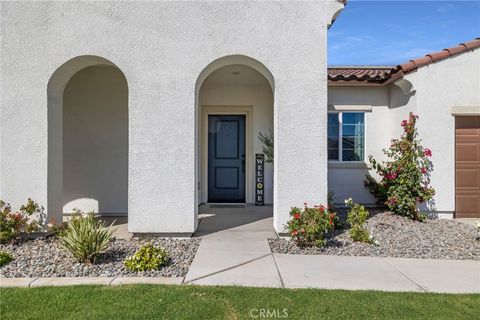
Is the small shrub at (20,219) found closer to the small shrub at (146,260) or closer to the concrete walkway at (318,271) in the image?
the small shrub at (146,260)

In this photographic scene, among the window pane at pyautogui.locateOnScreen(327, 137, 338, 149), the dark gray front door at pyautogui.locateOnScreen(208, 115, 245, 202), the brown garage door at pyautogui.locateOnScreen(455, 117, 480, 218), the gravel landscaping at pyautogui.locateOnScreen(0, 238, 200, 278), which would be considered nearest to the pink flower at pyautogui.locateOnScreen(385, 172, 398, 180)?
the brown garage door at pyautogui.locateOnScreen(455, 117, 480, 218)

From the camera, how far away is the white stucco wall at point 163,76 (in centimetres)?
658

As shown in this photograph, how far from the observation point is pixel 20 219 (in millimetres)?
6332

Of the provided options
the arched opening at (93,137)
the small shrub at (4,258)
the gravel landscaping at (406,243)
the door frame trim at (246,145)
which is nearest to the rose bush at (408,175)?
the gravel landscaping at (406,243)

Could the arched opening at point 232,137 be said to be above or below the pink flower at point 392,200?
above

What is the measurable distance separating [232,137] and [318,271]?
6.39 metres

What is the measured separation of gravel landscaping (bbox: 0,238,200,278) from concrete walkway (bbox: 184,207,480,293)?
0.92ft

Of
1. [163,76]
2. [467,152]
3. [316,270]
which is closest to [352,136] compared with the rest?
[467,152]

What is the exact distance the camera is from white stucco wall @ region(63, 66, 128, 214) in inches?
345

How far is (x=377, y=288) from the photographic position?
15.0 ft

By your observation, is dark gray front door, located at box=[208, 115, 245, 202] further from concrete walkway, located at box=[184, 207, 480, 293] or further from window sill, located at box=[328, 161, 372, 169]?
concrete walkway, located at box=[184, 207, 480, 293]

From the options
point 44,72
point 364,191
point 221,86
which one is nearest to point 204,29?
point 44,72

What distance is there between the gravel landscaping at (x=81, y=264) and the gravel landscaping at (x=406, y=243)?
→ 1.74 meters

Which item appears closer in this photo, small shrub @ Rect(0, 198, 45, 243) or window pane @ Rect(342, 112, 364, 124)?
small shrub @ Rect(0, 198, 45, 243)
